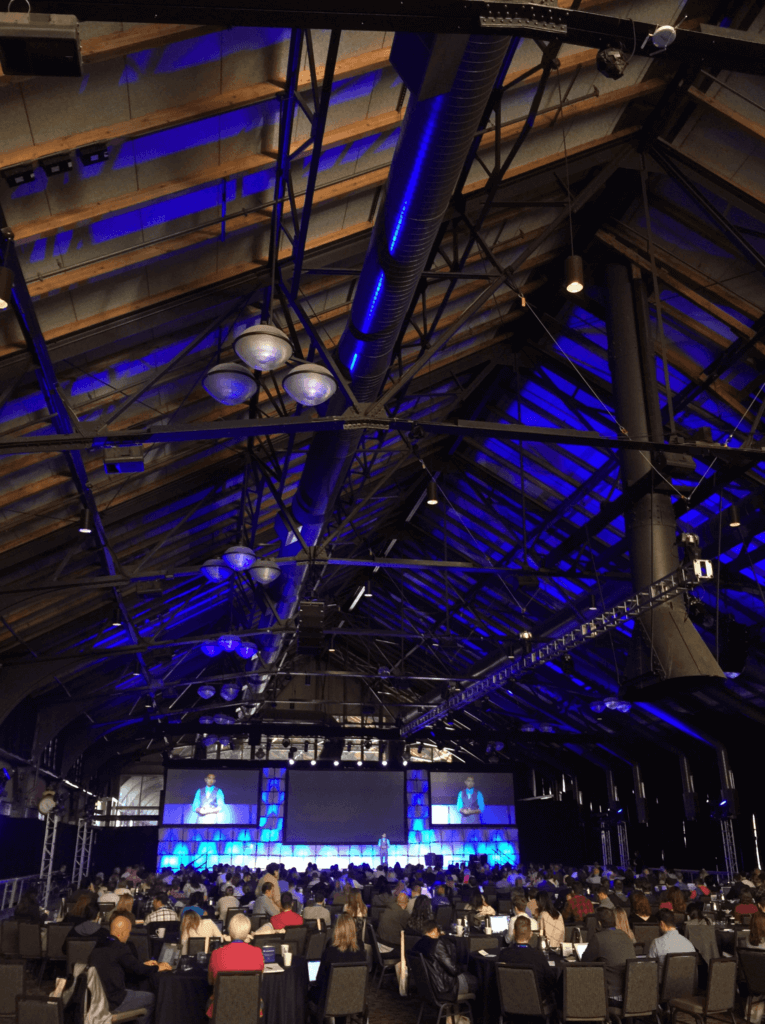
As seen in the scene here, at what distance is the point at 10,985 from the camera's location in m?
6.91

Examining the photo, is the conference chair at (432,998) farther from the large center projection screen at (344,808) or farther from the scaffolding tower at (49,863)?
the large center projection screen at (344,808)

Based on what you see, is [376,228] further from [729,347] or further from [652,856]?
[652,856]

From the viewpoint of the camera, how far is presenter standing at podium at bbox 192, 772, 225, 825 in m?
30.0

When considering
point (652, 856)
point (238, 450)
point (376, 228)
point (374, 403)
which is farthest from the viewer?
point (652, 856)

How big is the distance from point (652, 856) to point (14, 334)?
2624 centimetres

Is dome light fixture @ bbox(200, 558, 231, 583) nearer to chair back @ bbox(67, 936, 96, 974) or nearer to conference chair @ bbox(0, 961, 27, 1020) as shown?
chair back @ bbox(67, 936, 96, 974)

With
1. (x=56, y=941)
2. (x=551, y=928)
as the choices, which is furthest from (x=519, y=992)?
(x=56, y=941)

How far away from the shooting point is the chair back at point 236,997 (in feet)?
19.6

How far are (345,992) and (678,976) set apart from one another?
3184 mm

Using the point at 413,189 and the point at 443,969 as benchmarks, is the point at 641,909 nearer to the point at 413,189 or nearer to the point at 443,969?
the point at 443,969

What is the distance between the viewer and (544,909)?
10.0 m

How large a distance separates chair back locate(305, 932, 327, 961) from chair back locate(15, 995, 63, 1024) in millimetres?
4195

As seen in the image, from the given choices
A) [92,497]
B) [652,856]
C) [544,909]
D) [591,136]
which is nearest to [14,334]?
[92,497]

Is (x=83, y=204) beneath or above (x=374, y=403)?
above
